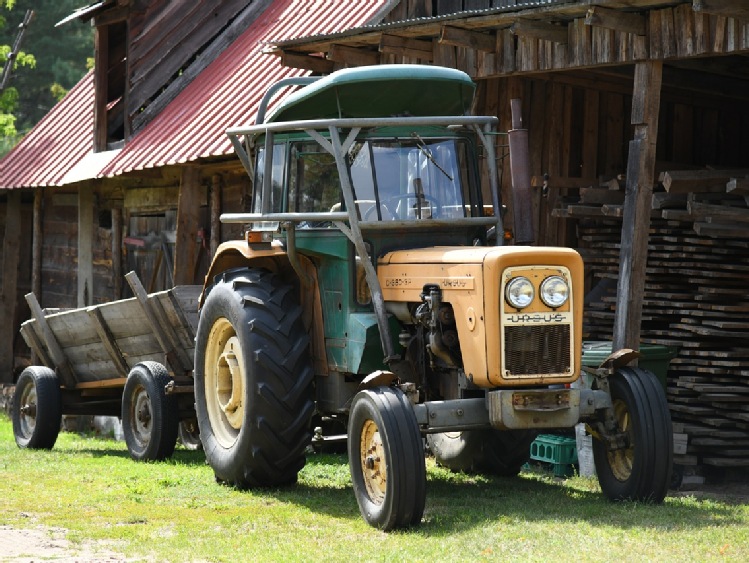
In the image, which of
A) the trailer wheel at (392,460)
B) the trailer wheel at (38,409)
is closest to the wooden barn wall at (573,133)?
the trailer wheel at (38,409)

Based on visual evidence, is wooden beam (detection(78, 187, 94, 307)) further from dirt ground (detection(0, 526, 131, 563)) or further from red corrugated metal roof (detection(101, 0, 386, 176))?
dirt ground (detection(0, 526, 131, 563))

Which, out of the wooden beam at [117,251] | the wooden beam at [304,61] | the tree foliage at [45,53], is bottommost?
the wooden beam at [117,251]

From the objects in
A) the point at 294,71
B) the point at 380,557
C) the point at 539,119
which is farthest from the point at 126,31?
the point at 380,557

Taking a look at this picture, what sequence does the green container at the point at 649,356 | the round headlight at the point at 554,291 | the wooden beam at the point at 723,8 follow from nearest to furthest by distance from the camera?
1. the round headlight at the point at 554,291
2. the wooden beam at the point at 723,8
3. the green container at the point at 649,356

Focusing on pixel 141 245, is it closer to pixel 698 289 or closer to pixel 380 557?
pixel 698 289

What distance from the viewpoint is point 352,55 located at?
12484 mm

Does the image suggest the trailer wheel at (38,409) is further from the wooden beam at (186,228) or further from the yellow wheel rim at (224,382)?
the wooden beam at (186,228)

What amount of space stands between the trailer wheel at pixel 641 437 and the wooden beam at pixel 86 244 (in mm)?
11954

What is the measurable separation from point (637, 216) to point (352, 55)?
3.77 m

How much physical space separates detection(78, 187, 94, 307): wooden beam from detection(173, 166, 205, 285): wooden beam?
363cm

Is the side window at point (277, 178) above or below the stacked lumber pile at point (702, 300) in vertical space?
above

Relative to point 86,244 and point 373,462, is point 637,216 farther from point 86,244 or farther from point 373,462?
point 86,244

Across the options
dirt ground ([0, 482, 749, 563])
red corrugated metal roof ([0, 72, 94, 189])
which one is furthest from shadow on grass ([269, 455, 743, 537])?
red corrugated metal roof ([0, 72, 94, 189])

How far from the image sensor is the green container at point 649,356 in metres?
10.4
